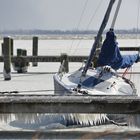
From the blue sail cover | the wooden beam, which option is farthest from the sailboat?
the wooden beam

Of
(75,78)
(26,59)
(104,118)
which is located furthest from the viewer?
(26,59)

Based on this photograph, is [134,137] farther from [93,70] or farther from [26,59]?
[26,59]

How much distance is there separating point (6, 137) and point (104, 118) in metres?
3.49

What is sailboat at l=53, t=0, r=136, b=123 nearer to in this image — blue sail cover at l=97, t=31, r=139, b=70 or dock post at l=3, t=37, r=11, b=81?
blue sail cover at l=97, t=31, r=139, b=70

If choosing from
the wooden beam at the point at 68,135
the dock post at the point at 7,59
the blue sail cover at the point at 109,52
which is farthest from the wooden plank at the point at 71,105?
the dock post at the point at 7,59

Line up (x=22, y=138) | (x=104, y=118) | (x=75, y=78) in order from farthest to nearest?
(x=75, y=78), (x=104, y=118), (x=22, y=138)

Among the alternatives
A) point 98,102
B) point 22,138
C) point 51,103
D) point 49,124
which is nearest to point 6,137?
point 22,138

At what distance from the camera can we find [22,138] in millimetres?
4871

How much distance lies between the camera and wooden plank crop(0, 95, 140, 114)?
16.2 feet

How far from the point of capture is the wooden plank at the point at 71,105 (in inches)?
194

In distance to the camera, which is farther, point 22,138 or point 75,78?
point 75,78

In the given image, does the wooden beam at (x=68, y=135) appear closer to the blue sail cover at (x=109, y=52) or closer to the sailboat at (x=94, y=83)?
the sailboat at (x=94, y=83)

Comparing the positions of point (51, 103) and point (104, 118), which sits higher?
point (51, 103)

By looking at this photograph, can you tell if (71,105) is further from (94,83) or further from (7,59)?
(7,59)
